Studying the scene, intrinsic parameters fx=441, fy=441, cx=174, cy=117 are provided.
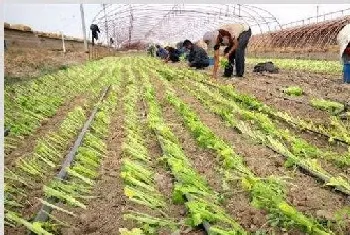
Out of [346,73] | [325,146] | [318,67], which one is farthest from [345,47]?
[318,67]

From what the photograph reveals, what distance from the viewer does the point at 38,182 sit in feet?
11.5

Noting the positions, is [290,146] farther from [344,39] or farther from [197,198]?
[344,39]

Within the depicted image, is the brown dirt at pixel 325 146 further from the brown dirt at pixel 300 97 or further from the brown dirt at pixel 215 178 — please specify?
the brown dirt at pixel 215 178

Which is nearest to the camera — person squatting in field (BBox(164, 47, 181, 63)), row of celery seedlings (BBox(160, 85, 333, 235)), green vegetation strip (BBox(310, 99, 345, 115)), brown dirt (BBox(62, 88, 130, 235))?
row of celery seedlings (BBox(160, 85, 333, 235))

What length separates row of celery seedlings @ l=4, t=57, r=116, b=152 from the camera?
509cm

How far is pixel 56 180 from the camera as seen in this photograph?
3.22 meters

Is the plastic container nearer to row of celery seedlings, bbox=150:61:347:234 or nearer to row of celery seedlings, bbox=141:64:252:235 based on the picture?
row of celery seedlings, bbox=150:61:347:234

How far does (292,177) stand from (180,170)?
861 mm

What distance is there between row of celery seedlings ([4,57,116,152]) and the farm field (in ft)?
0.10

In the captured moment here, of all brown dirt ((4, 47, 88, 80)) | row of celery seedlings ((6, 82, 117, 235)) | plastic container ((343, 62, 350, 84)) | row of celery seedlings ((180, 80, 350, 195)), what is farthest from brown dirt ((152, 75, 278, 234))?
brown dirt ((4, 47, 88, 80))

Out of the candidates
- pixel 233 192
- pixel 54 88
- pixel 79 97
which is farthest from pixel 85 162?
pixel 54 88

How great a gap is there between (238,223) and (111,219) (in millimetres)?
802

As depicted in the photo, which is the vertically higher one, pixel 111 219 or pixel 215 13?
pixel 215 13

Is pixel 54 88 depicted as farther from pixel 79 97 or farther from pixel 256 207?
pixel 256 207
